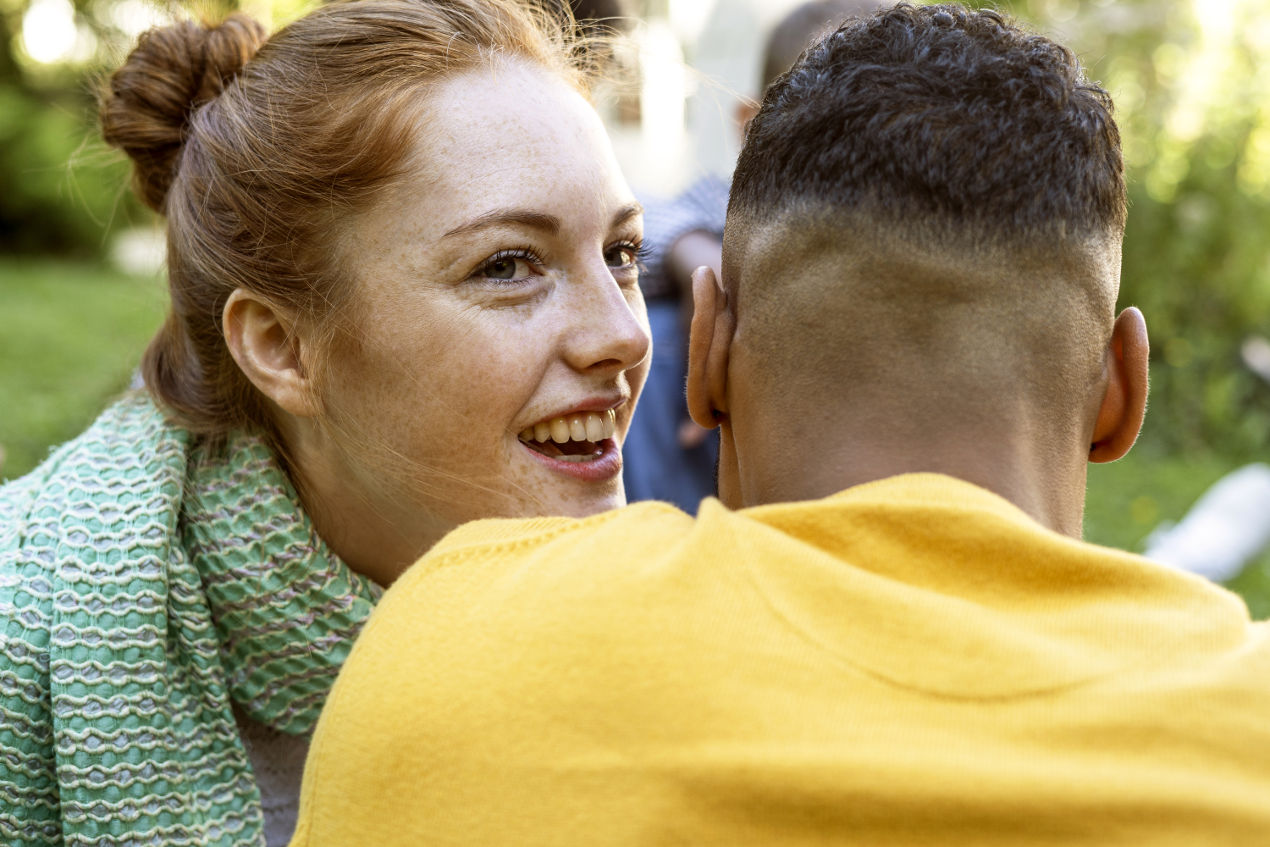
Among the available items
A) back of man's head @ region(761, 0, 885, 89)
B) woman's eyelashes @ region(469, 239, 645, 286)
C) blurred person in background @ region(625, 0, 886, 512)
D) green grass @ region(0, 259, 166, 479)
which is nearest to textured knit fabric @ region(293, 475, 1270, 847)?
woman's eyelashes @ region(469, 239, 645, 286)

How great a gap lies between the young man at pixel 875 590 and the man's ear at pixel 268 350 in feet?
2.82

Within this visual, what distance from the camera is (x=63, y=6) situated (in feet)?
57.6

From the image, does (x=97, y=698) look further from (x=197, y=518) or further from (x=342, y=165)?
(x=342, y=165)

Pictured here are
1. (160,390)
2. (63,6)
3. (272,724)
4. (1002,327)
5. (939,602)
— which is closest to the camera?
(939,602)

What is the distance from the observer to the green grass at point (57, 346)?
6.65 meters

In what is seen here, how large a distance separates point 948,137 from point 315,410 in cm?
129

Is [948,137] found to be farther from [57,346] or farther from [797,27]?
[57,346]

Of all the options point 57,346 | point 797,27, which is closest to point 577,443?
point 797,27

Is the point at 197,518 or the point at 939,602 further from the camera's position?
the point at 197,518

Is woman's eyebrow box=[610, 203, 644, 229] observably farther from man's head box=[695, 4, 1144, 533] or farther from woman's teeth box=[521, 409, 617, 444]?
man's head box=[695, 4, 1144, 533]

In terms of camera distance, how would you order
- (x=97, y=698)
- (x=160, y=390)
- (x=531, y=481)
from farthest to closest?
1. (x=160, y=390)
2. (x=531, y=481)
3. (x=97, y=698)

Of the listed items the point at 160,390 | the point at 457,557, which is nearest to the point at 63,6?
the point at 160,390

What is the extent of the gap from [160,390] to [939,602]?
176cm

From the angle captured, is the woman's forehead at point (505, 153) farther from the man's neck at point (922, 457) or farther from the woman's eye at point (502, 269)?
the man's neck at point (922, 457)
